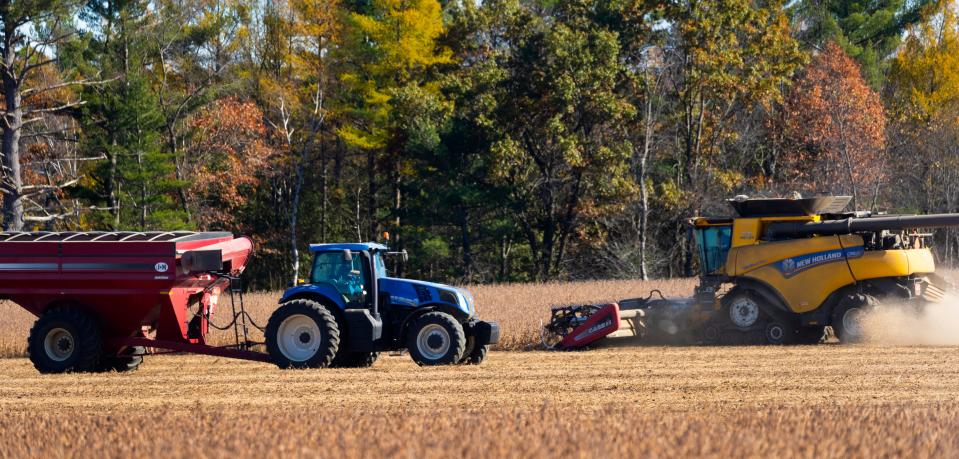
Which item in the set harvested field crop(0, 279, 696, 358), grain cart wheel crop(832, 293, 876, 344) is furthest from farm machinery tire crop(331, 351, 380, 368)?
grain cart wheel crop(832, 293, 876, 344)

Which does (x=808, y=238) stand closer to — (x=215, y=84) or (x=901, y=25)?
(x=215, y=84)

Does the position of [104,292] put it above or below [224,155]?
below

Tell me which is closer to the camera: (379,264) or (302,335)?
(302,335)

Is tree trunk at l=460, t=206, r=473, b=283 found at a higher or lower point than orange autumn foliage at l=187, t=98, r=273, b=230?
lower

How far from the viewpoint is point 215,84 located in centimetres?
4284

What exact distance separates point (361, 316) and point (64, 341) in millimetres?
4435

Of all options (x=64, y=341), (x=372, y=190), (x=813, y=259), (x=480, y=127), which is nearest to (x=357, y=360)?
(x=64, y=341)

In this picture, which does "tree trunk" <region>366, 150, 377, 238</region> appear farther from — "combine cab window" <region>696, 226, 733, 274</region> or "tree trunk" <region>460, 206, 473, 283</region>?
"combine cab window" <region>696, 226, 733, 274</region>

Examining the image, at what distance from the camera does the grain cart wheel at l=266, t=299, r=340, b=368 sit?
15.5 m

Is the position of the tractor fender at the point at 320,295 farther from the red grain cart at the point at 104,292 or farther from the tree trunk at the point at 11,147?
the tree trunk at the point at 11,147

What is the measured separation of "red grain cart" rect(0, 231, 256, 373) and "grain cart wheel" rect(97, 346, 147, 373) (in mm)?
361

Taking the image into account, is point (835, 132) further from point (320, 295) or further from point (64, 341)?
point (64, 341)

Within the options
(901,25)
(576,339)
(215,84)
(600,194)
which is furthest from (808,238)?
(901,25)

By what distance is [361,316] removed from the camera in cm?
1564
